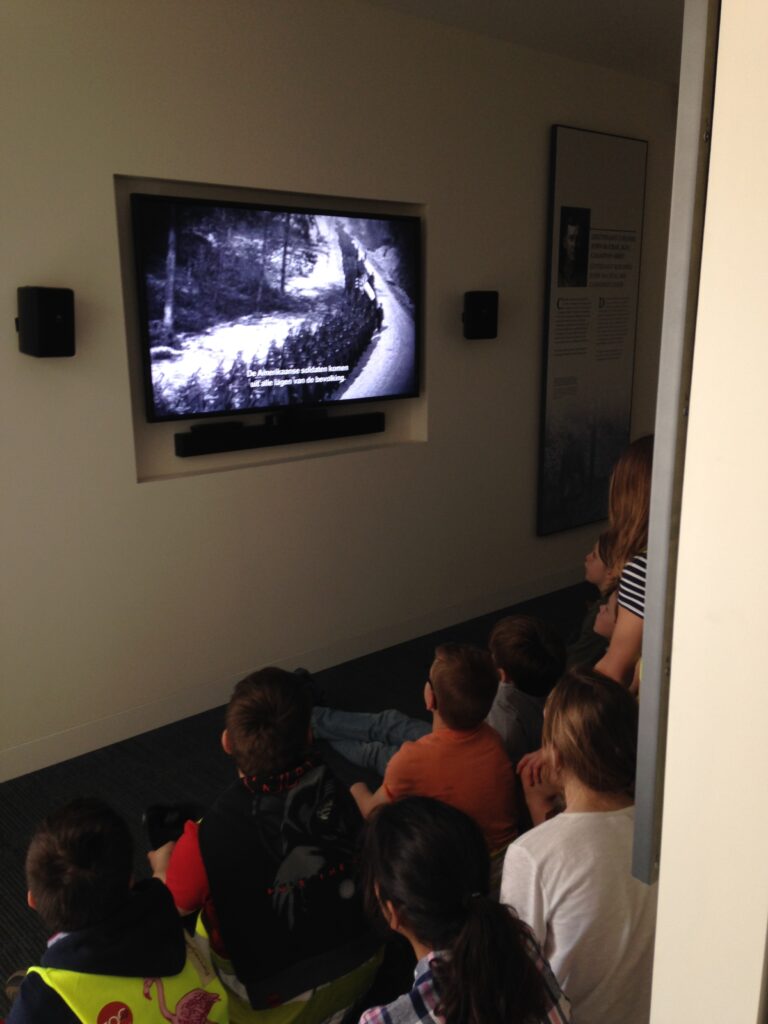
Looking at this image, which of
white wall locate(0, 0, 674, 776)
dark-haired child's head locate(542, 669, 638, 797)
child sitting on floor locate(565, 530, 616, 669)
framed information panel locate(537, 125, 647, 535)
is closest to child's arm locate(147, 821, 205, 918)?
dark-haired child's head locate(542, 669, 638, 797)

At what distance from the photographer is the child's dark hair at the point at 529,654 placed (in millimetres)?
2482

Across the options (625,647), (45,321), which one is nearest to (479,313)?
(45,321)

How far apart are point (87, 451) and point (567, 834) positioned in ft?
7.50

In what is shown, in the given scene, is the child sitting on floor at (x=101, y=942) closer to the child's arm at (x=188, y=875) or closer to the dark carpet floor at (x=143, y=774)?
the child's arm at (x=188, y=875)

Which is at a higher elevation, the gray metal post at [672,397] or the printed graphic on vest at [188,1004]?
the gray metal post at [672,397]

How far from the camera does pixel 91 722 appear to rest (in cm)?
329

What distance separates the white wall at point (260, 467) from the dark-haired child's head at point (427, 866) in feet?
6.82

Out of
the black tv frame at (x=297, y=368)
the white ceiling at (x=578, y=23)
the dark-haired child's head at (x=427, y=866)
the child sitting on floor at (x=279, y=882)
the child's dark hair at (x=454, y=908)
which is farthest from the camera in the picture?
the white ceiling at (x=578, y=23)

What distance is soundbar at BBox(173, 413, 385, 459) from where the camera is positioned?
11.3ft

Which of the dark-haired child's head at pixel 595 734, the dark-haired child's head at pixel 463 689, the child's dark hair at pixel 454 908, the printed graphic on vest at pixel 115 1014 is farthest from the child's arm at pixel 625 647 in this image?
the printed graphic on vest at pixel 115 1014

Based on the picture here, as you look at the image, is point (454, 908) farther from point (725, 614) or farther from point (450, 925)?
point (725, 614)

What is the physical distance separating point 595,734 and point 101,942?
2.98 feet

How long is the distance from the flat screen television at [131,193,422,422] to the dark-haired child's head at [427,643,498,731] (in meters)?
1.71

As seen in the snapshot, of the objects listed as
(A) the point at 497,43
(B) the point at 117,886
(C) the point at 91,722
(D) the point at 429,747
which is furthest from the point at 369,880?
(A) the point at 497,43
